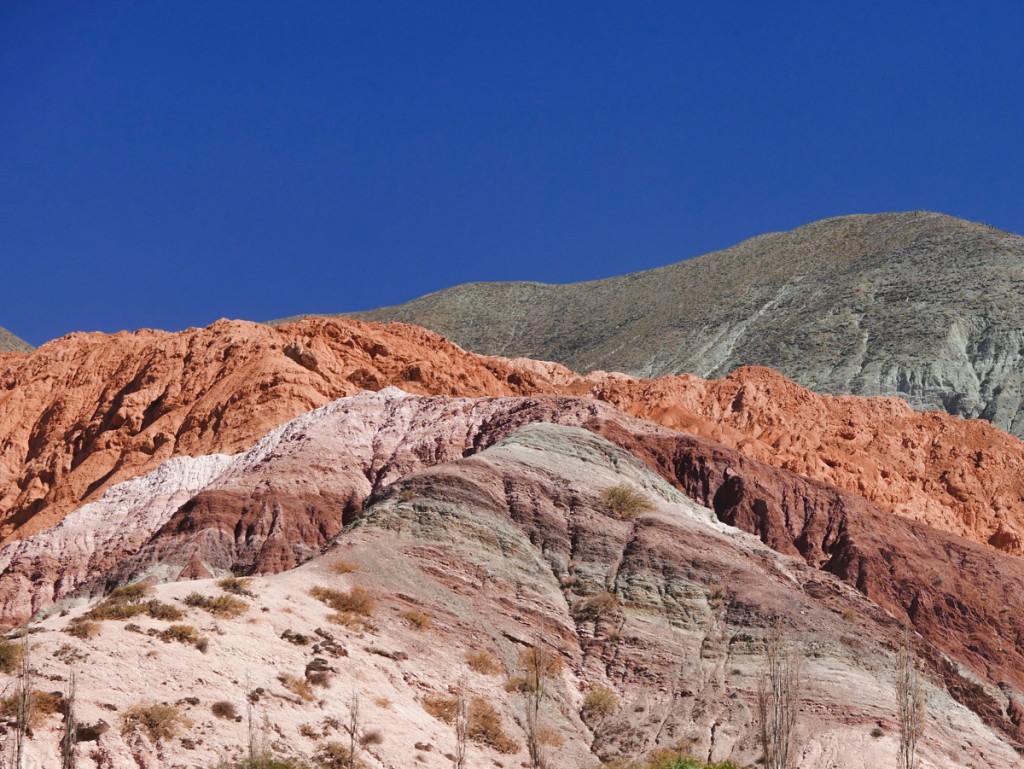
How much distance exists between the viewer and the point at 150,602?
31.2 metres

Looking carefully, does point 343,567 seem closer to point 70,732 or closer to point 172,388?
point 70,732

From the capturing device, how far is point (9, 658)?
26.6 m

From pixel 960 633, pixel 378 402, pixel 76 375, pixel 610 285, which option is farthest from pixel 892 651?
pixel 610 285

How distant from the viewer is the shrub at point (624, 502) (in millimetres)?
Answer: 43188

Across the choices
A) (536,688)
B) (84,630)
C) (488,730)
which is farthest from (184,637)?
(536,688)

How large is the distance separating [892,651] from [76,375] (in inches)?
1634

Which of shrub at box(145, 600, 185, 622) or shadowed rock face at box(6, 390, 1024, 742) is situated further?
shadowed rock face at box(6, 390, 1024, 742)

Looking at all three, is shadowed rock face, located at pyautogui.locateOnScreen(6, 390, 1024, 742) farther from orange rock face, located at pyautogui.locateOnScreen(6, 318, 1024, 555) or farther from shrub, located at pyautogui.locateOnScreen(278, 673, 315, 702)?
shrub, located at pyautogui.locateOnScreen(278, 673, 315, 702)

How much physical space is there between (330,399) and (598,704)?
2510cm

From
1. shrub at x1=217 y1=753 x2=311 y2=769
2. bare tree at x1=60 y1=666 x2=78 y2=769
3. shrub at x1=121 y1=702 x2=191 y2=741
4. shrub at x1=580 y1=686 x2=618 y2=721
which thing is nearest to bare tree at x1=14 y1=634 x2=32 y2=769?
bare tree at x1=60 y1=666 x2=78 y2=769

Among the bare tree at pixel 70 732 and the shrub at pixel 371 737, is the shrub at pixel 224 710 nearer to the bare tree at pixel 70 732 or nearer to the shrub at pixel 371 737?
the shrub at pixel 371 737

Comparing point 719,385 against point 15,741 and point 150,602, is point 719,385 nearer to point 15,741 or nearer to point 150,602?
point 150,602

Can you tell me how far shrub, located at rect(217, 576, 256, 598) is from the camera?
110 feet

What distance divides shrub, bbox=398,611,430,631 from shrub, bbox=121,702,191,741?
9.12m
